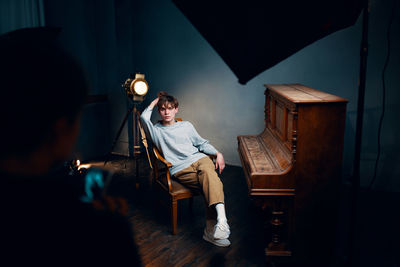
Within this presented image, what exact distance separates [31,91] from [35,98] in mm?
11

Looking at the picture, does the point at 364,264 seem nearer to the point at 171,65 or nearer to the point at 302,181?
the point at 302,181

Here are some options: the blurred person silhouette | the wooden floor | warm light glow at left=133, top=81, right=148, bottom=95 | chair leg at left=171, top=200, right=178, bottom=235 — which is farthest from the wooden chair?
the blurred person silhouette

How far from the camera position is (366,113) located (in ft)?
11.0

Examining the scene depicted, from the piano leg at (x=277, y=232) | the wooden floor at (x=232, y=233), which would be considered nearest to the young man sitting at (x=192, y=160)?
the wooden floor at (x=232, y=233)

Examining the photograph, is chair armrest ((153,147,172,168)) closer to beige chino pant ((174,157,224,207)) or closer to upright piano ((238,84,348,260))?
beige chino pant ((174,157,224,207))

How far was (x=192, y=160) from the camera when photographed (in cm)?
259

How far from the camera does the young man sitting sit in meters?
2.28

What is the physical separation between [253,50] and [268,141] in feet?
7.44

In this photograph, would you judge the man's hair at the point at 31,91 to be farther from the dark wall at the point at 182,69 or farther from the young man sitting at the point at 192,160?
the dark wall at the point at 182,69

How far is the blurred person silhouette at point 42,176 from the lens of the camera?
45cm

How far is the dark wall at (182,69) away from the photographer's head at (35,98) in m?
3.53

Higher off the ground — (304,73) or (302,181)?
(304,73)

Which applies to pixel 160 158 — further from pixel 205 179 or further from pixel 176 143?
pixel 205 179

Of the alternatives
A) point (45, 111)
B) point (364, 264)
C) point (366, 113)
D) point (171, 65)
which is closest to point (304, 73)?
point (366, 113)
